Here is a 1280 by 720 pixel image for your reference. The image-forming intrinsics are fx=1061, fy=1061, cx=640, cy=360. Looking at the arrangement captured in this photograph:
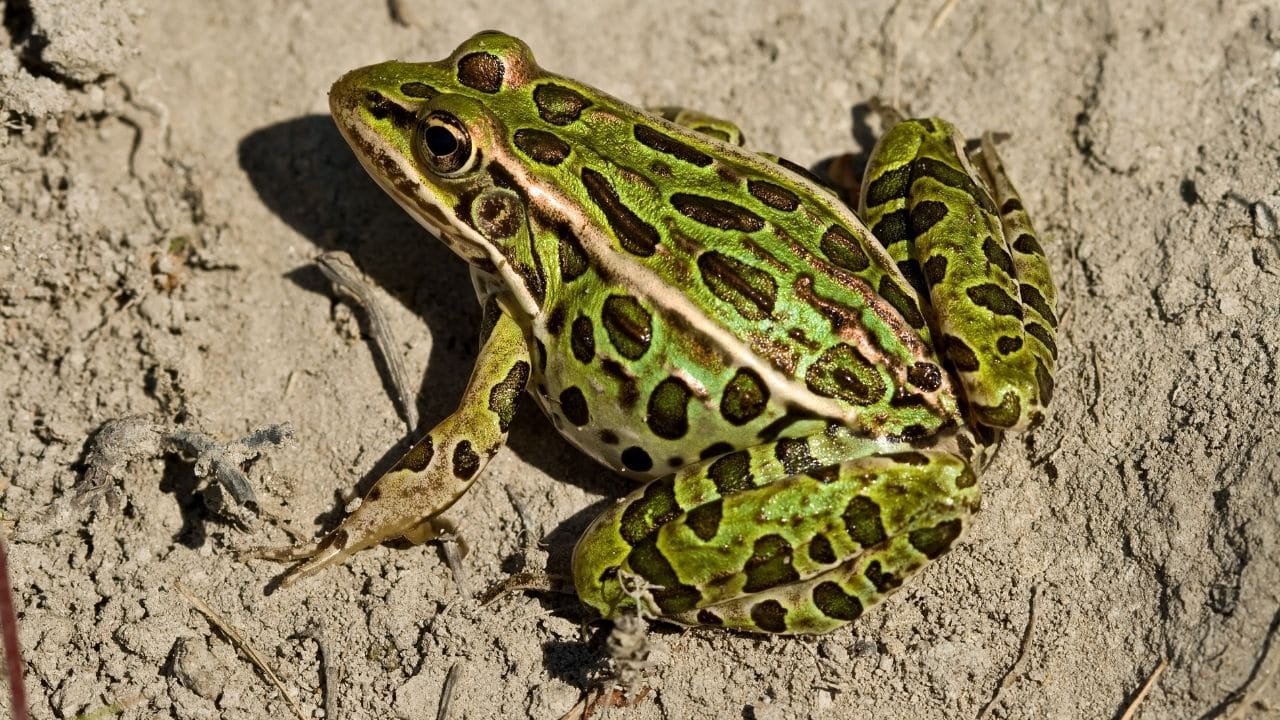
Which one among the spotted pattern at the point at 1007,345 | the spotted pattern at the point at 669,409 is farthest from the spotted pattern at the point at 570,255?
the spotted pattern at the point at 1007,345

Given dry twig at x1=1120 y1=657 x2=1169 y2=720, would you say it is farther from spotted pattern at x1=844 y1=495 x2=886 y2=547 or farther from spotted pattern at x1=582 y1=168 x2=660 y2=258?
spotted pattern at x1=582 y1=168 x2=660 y2=258

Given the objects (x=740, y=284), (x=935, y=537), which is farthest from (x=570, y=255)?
(x=935, y=537)

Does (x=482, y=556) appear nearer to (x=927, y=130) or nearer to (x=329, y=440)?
(x=329, y=440)


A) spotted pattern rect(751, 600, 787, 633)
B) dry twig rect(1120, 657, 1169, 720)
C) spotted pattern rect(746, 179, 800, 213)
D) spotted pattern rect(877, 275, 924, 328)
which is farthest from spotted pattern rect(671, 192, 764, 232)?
dry twig rect(1120, 657, 1169, 720)

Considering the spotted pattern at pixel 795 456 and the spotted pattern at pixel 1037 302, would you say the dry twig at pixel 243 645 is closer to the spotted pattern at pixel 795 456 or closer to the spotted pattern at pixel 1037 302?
the spotted pattern at pixel 795 456

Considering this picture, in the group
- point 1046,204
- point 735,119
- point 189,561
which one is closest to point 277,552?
point 189,561

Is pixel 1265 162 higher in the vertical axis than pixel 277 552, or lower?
higher
